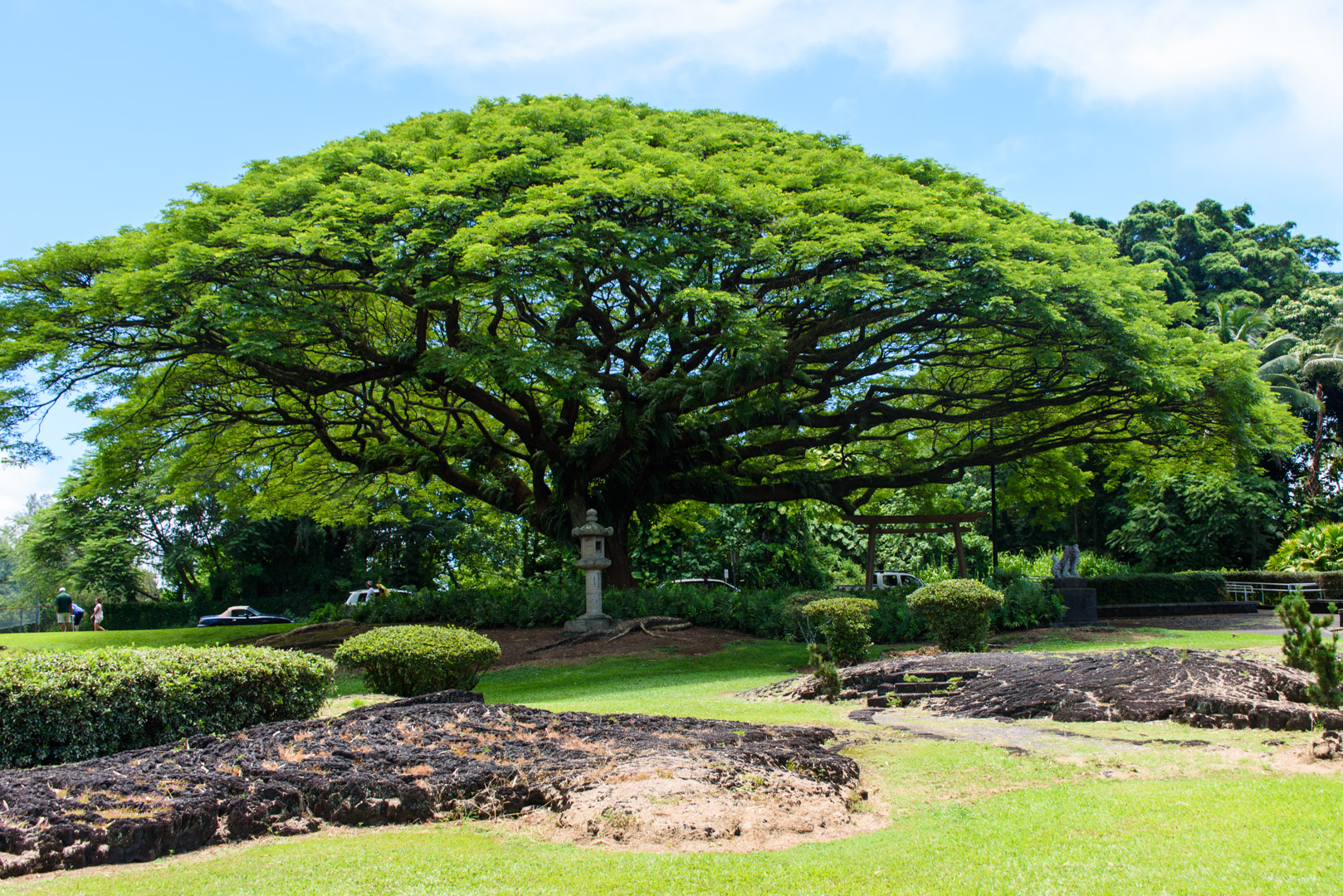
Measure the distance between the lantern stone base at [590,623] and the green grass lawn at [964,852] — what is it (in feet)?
41.3

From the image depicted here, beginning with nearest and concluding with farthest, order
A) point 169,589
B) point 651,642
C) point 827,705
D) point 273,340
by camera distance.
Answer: point 827,705 < point 273,340 < point 651,642 < point 169,589

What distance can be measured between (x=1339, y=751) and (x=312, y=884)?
6.78 metres

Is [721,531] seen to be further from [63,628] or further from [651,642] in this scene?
[63,628]

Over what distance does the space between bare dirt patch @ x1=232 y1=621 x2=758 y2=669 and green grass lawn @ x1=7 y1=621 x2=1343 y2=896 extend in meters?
10.8

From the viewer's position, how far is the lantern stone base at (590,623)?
19438 mm

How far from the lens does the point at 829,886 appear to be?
457 cm

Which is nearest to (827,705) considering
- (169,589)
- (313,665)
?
(313,665)

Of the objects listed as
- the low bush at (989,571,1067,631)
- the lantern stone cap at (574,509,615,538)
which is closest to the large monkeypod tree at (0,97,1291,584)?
the lantern stone cap at (574,509,615,538)

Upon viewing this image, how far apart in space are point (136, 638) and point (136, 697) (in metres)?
17.5

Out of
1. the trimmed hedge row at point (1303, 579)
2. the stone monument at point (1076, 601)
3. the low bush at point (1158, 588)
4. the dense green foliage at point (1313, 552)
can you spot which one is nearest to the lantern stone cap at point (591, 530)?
the stone monument at point (1076, 601)

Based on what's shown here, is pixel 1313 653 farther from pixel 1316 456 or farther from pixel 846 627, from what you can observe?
pixel 1316 456

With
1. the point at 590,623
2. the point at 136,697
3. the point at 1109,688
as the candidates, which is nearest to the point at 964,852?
the point at 1109,688

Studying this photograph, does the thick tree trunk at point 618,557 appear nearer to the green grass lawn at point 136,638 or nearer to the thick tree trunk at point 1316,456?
the green grass lawn at point 136,638

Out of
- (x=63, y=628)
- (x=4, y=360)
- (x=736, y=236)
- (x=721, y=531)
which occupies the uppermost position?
(x=736, y=236)
